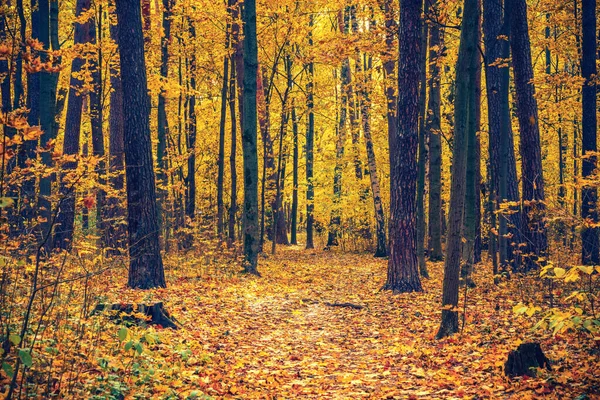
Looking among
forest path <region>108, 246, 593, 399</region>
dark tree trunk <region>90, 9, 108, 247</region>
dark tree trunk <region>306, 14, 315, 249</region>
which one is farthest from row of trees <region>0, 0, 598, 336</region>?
forest path <region>108, 246, 593, 399</region>

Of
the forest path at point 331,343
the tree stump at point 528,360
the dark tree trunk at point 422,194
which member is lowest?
the forest path at point 331,343

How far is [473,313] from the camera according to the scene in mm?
9312

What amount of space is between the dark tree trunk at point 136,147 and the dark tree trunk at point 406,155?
5629 millimetres

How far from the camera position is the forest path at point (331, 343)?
600cm

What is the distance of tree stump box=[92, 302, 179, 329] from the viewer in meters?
7.14

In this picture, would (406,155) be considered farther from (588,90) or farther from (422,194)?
(588,90)

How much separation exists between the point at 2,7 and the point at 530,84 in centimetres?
1198

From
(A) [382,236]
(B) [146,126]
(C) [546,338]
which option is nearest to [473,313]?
(C) [546,338]

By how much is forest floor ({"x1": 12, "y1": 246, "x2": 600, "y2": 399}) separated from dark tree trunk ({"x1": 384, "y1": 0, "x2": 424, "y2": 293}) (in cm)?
74

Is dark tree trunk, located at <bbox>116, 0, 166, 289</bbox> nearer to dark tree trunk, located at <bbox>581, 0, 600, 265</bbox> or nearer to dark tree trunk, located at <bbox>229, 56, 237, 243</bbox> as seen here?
dark tree trunk, located at <bbox>229, 56, 237, 243</bbox>

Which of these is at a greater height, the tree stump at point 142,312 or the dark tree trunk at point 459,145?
the dark tree trunk at point 459,145

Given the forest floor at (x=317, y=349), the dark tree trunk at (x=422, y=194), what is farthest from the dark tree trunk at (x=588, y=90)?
the dark tree trunk at (x=422, y=194)

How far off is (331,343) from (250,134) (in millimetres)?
7710

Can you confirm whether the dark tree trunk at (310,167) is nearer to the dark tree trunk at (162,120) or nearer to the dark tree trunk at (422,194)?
the dark tree trunk at (162,120)
